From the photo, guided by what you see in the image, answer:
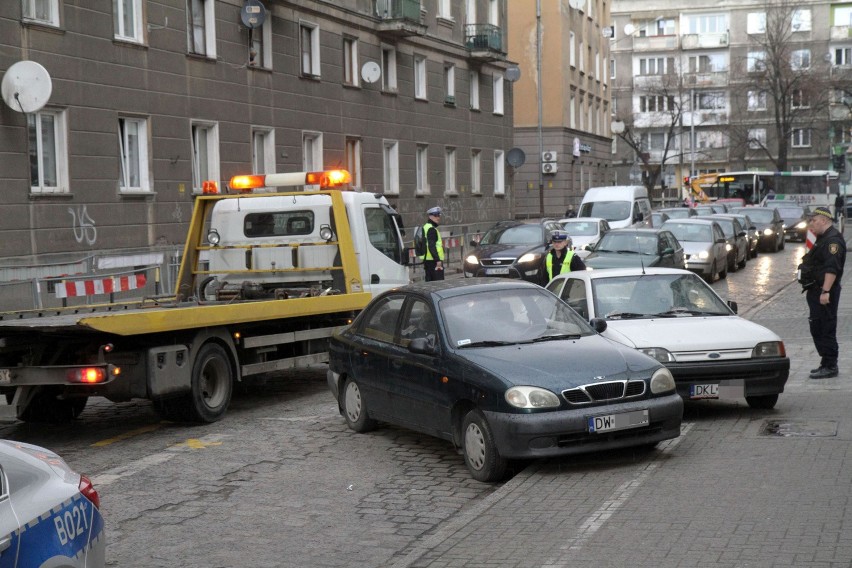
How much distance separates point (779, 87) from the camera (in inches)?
2921

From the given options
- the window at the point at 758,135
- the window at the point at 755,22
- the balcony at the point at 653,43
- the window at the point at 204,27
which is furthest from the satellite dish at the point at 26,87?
the window at the point at 755,22

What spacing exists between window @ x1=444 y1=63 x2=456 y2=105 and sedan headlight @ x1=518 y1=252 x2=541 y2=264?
15.9m

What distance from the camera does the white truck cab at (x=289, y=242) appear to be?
13641mm

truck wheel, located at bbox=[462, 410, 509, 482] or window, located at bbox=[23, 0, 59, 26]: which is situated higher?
window, located at bbox=[23, 0, 59, 26]

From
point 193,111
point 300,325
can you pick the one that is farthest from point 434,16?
point 300,325

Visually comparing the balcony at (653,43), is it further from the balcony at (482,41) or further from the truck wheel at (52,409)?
the truck wheel at (52,409)

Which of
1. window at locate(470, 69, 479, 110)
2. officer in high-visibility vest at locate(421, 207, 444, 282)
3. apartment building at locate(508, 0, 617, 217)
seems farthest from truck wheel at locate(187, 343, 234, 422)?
apartment building at locate(508, 0, 617, 217)

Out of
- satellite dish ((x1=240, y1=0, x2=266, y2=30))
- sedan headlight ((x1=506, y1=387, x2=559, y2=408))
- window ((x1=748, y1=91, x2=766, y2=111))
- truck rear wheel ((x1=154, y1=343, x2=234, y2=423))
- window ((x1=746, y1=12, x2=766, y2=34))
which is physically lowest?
truck rear wheel ((x1=154, y1=343, x2=234, y2=423))

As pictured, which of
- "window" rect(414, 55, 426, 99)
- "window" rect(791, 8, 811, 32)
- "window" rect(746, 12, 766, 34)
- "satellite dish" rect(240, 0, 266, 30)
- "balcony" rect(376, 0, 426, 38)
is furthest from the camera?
"window" rect(746, 12, 766, 34)

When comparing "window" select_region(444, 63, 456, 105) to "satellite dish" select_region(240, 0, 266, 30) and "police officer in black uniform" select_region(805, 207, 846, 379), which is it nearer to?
"satellite dish" select_region(240, 0, 266, 30)

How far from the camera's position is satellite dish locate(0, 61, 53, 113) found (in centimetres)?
2114

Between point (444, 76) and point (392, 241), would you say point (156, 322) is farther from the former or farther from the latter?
point (444, 76)

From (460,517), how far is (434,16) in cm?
3505

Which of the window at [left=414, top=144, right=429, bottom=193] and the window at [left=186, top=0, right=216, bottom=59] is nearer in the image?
the window at [left=186, top=0, right=216, bottom=59]
